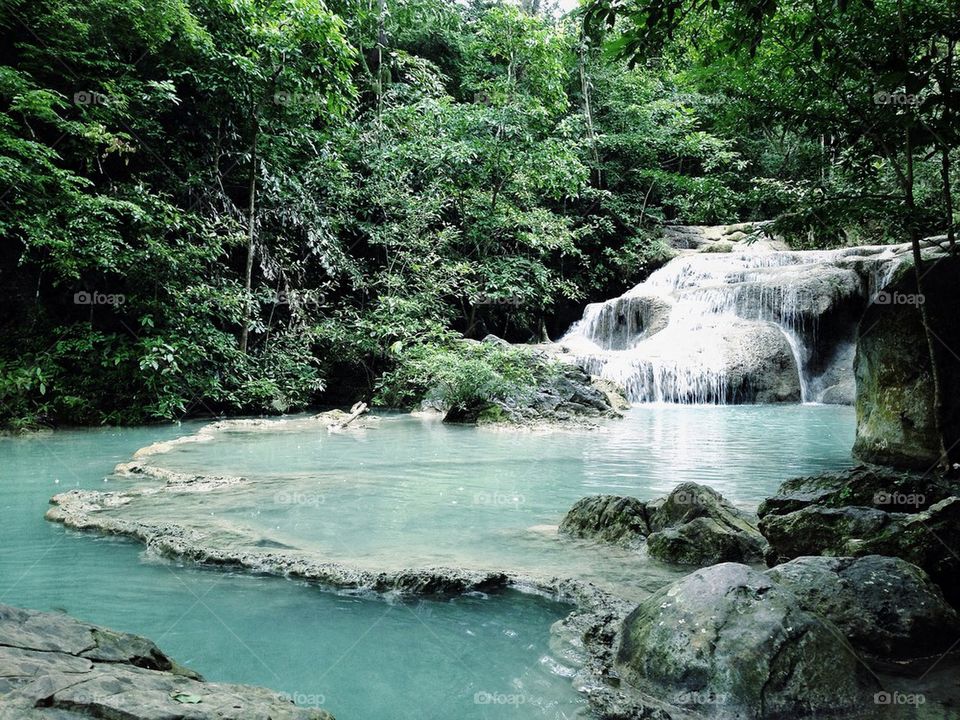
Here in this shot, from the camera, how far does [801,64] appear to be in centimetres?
546

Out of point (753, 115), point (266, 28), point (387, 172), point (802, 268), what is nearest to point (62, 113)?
point (266, 28)

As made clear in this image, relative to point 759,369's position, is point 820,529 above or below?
below

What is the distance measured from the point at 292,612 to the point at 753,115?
208 inches

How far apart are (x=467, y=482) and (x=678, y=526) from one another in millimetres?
2627

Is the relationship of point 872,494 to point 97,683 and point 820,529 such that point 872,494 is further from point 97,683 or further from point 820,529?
point 97,683

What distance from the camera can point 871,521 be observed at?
3.66 meters

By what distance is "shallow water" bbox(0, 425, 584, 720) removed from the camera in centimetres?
251

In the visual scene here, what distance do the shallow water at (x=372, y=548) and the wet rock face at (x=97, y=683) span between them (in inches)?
24.4

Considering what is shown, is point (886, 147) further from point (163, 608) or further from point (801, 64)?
point (163, 608)

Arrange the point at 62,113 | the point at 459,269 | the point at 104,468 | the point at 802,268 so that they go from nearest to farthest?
the point at 104,468, the point at 62,113, the point at 459,269, the point at 802,268

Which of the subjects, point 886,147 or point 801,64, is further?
point 801,64

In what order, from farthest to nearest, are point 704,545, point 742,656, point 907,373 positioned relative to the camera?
point 907,373 < point 704,545 < point 742,656

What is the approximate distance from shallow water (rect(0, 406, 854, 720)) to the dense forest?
2534 mm

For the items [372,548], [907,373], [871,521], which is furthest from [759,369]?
[372,548]
